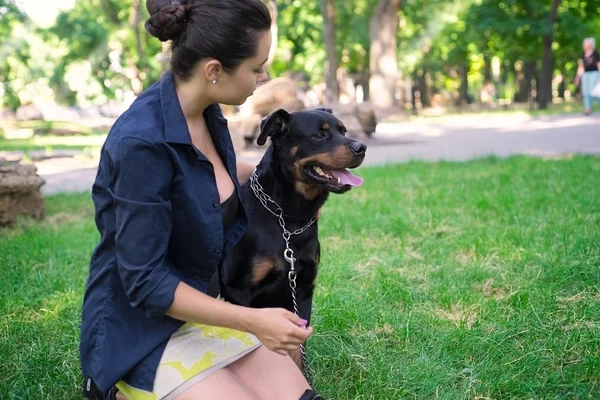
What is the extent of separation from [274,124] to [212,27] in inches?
51.8

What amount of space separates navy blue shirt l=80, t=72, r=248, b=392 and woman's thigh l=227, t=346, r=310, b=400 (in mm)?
372

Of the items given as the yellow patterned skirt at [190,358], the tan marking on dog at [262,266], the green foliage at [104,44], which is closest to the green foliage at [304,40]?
the green foliage at [104,44]

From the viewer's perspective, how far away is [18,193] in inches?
284

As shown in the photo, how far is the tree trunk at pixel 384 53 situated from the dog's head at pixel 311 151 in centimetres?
2441

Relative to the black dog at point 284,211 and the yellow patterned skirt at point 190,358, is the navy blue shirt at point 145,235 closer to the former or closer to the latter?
the yellow patterned skirt at point 190,358

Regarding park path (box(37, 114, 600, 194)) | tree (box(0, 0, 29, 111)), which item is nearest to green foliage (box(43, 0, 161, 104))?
tree (box(0, 0, 29, 111))

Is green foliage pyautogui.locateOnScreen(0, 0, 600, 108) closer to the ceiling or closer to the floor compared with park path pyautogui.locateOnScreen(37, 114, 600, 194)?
closer to the ceiling

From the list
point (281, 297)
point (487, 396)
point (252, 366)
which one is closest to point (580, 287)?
point (487, 396)

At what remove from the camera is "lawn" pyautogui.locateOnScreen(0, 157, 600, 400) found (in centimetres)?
327

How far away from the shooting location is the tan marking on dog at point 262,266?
339 cm

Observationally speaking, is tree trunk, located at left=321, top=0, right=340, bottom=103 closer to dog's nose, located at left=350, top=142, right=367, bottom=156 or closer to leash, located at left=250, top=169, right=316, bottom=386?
dog's nose, located at left=350, top=142, right=367, bottom=156

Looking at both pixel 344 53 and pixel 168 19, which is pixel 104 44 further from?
pixel 168 19

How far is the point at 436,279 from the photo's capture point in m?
4.71

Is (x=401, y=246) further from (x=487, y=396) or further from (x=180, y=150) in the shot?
(x=180, y=150)
